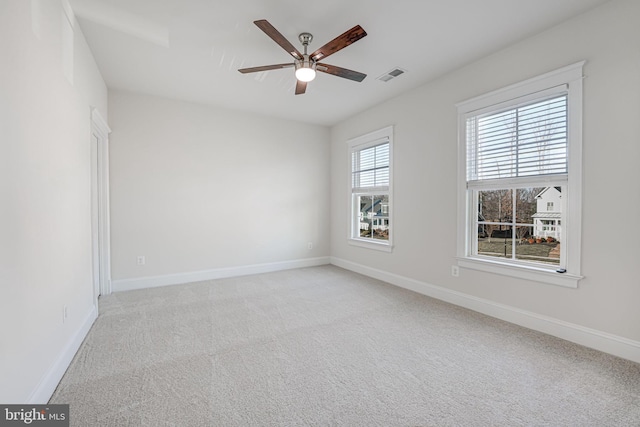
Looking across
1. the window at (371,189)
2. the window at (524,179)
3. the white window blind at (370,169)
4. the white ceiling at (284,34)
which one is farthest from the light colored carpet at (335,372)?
the white ceiling at (284,34)

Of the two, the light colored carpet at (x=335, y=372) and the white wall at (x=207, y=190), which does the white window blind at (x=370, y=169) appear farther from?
the light colored carpet at (x=335, y=372)

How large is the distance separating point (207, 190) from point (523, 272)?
4.36 m

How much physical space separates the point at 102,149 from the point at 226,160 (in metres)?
1.66

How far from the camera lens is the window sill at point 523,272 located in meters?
2.57

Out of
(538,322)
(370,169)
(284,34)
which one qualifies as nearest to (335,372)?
(538,322)

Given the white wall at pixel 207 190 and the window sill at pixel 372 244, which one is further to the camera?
the window sill at pixel 372 244

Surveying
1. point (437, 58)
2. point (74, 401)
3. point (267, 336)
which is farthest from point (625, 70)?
point (74, 401)

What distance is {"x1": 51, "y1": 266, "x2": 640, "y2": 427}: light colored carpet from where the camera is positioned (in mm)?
1688

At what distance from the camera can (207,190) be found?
4695mm

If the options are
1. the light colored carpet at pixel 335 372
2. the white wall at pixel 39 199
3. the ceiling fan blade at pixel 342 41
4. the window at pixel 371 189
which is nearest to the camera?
the white wall at pixel 39 199

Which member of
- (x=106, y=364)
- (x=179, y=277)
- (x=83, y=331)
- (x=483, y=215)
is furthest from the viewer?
(x=179, y=277)

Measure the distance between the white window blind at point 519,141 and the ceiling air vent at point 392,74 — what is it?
3.25 ft

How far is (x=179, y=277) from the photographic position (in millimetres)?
4473

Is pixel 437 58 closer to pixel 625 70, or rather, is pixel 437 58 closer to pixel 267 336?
pixel 625 70
